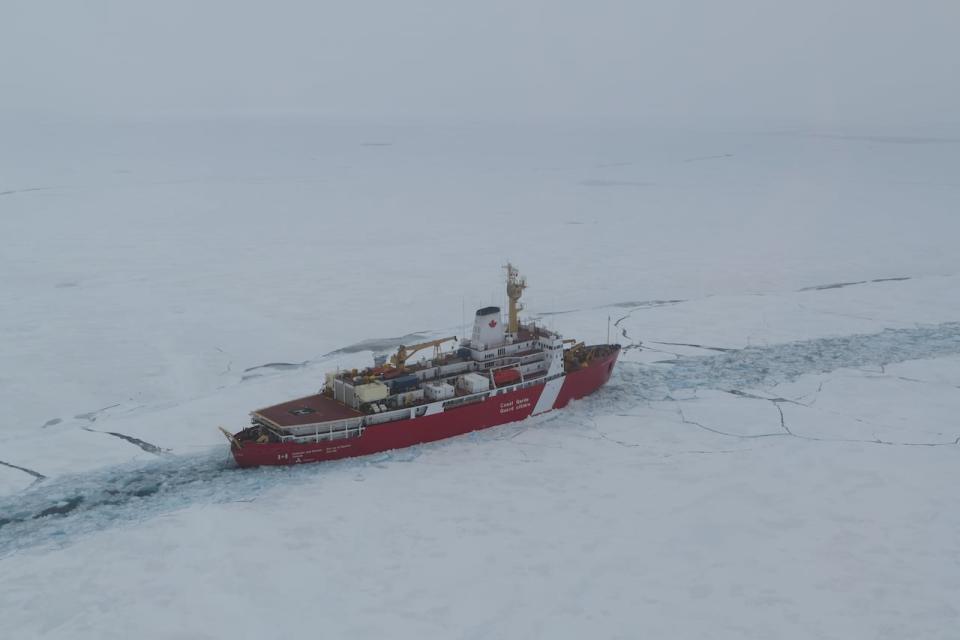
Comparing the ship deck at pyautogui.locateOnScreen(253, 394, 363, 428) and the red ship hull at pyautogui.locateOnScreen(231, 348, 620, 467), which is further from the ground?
the ship deck at pyautogui.locateOnScreen(253, 394, 363, 428)

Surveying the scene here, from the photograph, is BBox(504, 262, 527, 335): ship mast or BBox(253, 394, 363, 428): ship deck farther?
BBox(504, 262, 527, 335): ship mast

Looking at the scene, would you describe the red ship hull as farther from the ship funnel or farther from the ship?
the ship funnel

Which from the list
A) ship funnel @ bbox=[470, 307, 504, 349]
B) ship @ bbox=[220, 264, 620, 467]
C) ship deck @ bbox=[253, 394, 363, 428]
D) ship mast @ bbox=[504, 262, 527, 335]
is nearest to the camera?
ship @ bbox=[220, 264, 620, 467]

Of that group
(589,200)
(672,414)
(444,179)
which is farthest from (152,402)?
(444,179)

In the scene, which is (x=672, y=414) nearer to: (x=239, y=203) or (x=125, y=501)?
(x=125, y=501)

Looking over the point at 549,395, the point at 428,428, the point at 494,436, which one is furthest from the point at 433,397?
the point at 549,395

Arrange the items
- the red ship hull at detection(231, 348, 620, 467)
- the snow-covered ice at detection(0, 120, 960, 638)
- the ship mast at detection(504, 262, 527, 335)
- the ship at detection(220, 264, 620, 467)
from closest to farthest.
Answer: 1. the snow-covered ice at detection(0, 120, 960, 638)
2. the red ship hull at detection(231, 348, 620, 467)
3. the ship at detection(220, 264, 620, 467)
4. the ship mast at detection(504, 262, 527, 335)

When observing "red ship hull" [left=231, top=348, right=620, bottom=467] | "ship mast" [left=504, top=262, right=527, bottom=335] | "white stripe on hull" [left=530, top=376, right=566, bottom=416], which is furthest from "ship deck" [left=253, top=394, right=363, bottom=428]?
"ship mast" [left=504, top=262, right=527, bottom=335]
